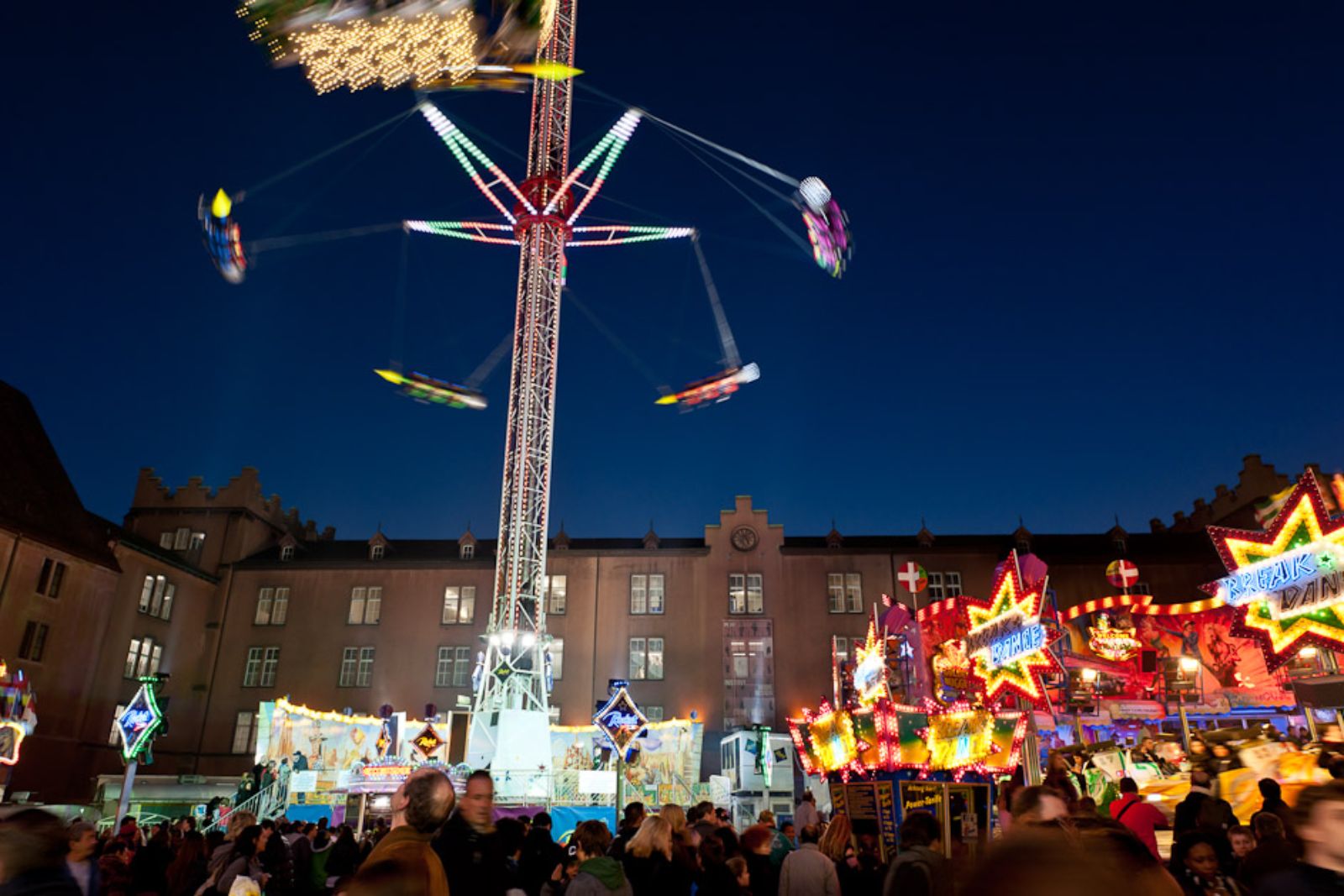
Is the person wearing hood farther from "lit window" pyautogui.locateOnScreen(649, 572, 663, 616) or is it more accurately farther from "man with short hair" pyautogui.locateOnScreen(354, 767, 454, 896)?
"lit window" pyautogui.locateOnScreen(649, 572, 663, 616)

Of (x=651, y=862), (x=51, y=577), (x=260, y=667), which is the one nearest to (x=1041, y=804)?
(x=651, y=862)

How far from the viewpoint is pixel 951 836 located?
1786cm

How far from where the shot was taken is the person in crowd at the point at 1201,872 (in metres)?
6.12

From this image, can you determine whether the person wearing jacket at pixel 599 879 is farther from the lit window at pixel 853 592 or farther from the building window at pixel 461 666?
the building window at pixel 461 666

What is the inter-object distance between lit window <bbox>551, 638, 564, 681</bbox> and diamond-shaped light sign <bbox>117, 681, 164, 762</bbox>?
2450 centimetres

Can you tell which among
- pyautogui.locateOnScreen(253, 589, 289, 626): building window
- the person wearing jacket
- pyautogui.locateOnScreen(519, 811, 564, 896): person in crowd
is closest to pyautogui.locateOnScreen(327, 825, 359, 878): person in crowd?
pyautogui.locateOnScreen(519, 811, 564, 896): person in crowd

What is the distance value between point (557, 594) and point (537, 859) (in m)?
34.7

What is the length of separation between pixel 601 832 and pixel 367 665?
38164mm

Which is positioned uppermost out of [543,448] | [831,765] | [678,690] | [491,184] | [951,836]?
[491,184]

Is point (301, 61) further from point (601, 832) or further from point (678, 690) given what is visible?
point (678, 690)

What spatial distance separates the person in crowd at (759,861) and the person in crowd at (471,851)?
3.50 m

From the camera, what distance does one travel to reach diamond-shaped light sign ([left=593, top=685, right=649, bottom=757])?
1692cm

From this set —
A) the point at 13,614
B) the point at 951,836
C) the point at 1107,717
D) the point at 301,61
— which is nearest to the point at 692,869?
the point at 951,836

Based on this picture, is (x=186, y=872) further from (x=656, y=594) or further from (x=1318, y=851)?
(x=656, y=594)
